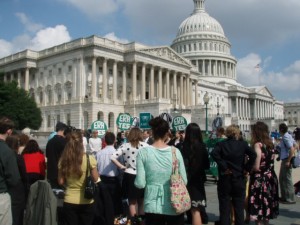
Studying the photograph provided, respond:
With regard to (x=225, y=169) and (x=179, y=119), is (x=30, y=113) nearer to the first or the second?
(x=179, y=119)

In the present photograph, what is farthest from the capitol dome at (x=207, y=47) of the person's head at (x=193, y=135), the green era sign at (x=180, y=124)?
the person's head at (x=193, y=135)

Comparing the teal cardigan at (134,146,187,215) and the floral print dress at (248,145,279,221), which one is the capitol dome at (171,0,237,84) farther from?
the teal cardigan at (134,146,187,215)

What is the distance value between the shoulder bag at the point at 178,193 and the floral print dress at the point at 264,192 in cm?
349

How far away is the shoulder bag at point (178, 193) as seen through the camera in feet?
19.7

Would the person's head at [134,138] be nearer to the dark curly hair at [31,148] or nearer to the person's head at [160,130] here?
the dark curly hair at [31,148]

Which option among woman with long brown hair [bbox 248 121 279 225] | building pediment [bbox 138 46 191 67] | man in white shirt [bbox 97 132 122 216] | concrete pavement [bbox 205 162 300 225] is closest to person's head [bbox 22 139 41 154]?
man in white shirt [bbox 97 132 122 216]

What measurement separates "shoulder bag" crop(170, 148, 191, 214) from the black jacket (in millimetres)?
2438

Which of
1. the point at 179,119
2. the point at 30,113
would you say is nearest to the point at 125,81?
the point at 30,113

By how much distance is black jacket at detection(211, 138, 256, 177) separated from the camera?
8.42 meters

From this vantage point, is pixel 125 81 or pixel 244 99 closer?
pixel 125 81

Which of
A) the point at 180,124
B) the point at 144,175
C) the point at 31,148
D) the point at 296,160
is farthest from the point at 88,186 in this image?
the point at 180,124

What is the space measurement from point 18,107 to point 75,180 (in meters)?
57.1

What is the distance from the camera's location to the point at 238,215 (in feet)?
28.3

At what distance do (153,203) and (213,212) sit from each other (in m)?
6.04
